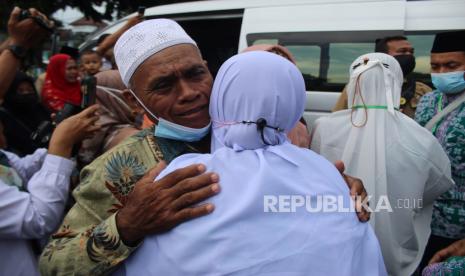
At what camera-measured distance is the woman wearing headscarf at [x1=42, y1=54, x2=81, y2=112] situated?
395 cm

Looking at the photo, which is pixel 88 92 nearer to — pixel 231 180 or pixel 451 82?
pixel 231 180

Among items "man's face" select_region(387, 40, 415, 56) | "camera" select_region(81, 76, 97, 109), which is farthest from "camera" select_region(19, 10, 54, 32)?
"man's face" select_region(387, 40, 415, 56)

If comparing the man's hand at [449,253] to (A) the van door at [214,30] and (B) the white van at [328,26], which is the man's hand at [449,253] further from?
(A) the van door at [214,30]

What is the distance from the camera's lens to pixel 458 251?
88.9 inches

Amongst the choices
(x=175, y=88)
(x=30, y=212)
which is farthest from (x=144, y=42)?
(x=30, y=212)

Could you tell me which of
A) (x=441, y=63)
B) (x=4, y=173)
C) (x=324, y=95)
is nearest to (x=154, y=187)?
(x=4, y=173)

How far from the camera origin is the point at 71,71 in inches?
160

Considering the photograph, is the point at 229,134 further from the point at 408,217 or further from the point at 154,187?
the point at 408,217

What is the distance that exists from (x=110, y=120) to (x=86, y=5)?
37.5ft

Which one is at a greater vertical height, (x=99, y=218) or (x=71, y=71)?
(x=99, y=218)

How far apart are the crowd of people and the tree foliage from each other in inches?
433

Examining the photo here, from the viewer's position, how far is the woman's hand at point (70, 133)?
81.9 inches
